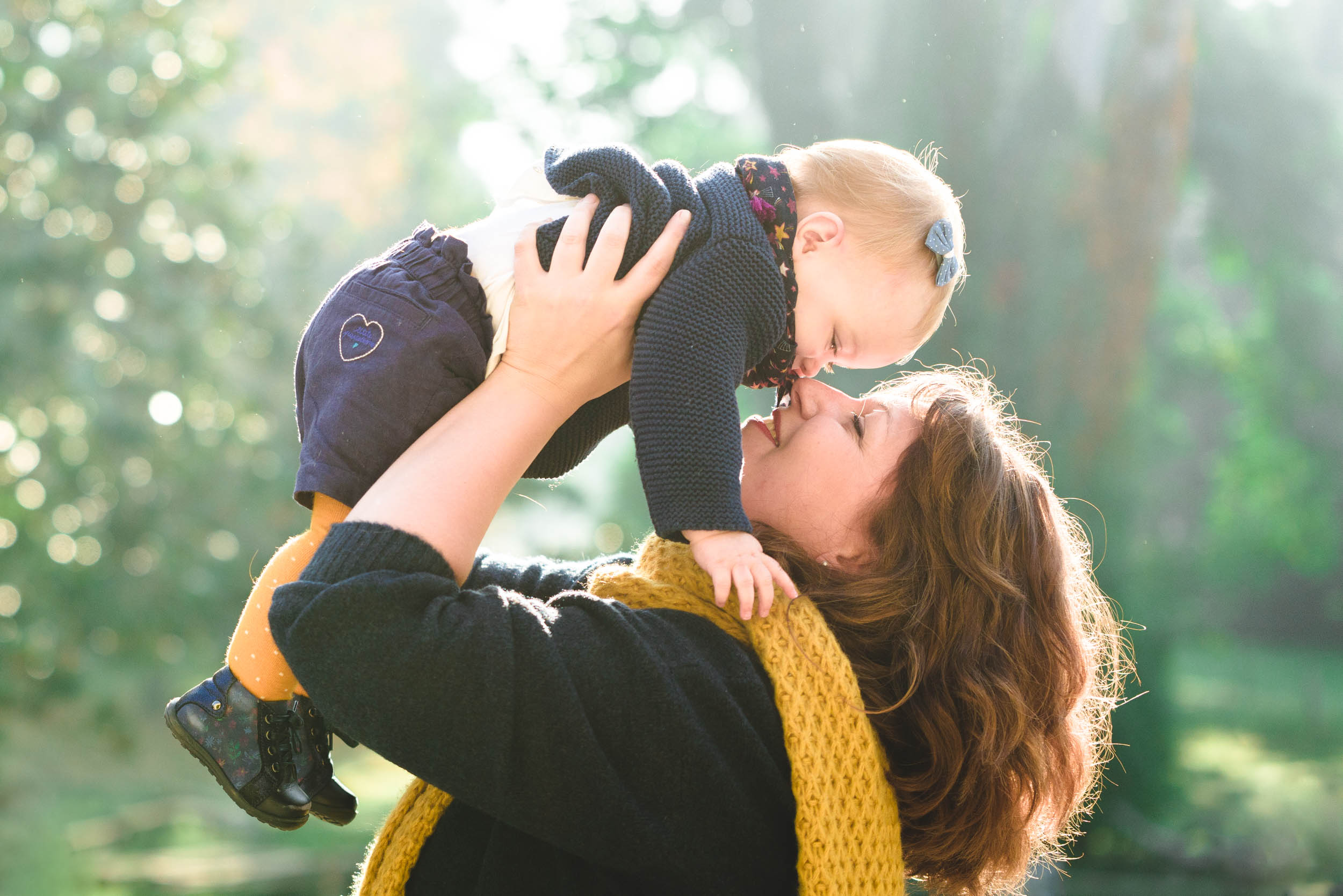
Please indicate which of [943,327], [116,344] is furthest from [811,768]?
[116,344]

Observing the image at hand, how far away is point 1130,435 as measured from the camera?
525cm

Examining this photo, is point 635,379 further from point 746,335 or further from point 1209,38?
point 1209,38

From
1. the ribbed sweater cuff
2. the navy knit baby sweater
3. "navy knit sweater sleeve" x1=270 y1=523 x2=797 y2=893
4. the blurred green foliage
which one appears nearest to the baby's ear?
the navy knit baby sweater

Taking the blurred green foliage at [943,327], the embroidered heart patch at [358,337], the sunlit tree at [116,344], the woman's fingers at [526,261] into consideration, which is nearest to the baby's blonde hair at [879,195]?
the woman's fingers at [526,261]

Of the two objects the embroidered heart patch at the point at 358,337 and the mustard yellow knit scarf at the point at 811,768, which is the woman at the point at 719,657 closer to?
the mustard yellow knit scarf at the point at 811,768

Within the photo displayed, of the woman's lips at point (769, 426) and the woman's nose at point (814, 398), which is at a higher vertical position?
the woman's nose at point (814, 398)

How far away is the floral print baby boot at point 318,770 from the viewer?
1.36m

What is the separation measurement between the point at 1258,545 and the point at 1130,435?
7.67ft

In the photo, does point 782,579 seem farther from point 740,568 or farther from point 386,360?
point 386,360

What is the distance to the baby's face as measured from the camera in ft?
4.97

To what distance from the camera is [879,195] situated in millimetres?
1530

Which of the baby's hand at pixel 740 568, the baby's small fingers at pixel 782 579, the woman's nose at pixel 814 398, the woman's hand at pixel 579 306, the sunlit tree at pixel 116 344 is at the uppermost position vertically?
the woman's nose at pixel 814 398

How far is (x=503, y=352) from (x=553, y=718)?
509mm

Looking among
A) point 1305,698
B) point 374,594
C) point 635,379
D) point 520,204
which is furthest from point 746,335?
point 1305,698
